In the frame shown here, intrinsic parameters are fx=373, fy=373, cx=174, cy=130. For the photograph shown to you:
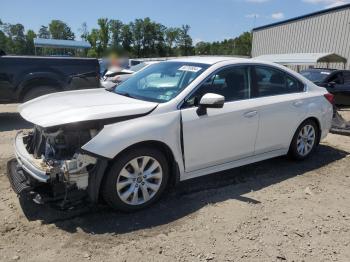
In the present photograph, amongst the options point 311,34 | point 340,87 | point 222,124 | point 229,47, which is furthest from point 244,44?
point 222,124

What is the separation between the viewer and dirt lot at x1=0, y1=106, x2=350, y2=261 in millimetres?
3328

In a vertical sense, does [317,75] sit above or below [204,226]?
above

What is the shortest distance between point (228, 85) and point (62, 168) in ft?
7.55

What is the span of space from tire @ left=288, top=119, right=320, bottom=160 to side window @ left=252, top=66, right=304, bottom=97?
1.91 feet

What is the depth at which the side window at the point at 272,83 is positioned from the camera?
5.00 metres

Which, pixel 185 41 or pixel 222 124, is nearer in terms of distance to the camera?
pixel 222 124

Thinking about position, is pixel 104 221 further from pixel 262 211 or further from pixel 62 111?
pixel 262 211

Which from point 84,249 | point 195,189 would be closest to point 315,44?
point 195,189

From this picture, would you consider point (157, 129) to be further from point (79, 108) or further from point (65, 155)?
point (65, 155)

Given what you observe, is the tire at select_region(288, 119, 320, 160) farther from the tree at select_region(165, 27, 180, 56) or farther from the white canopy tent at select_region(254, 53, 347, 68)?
the tree at select_region(165, 27, 180, 56)

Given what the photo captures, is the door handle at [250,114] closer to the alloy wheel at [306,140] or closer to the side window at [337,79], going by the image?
the alloy wheel at [306,140]

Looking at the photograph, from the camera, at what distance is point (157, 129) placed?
391cm

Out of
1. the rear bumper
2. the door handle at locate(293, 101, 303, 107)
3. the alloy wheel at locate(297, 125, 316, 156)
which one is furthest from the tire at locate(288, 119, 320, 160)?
the rear bumper

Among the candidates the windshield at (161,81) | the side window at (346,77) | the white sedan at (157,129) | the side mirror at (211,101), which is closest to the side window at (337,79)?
the side window at (346,77)
